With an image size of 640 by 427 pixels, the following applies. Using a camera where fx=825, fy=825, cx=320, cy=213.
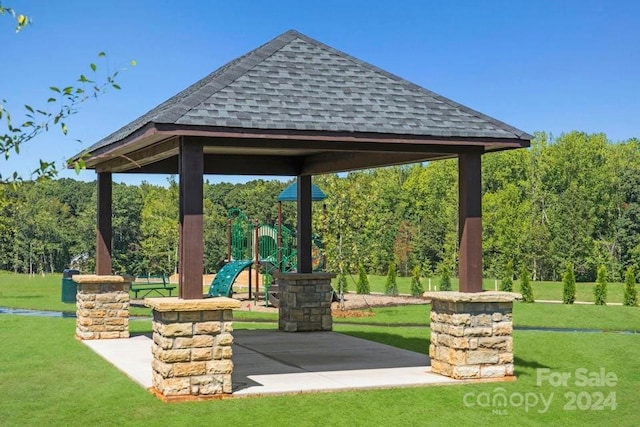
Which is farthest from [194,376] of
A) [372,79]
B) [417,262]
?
[417,262]

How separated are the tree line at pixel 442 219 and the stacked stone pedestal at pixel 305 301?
76.7 ft

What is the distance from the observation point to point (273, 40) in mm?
11953

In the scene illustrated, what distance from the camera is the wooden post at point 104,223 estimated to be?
15.3 m

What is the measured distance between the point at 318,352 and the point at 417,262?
3362 cm

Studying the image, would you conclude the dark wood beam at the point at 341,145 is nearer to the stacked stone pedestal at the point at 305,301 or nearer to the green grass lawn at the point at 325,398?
the green grass lawn at the point at 325,398

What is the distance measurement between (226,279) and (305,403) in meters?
13.9

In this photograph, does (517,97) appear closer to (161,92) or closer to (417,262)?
(417,262)

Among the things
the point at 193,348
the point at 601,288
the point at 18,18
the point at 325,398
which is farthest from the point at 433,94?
the point at 601,288

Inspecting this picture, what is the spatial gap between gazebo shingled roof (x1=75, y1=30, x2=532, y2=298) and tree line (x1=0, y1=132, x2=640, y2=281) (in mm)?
27875

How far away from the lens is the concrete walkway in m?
10.0

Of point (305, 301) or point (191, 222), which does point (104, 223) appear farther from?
point (191, 222)

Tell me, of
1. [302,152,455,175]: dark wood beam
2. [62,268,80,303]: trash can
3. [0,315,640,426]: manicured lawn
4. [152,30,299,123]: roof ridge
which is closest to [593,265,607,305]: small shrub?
[0,315,640,426]: manicured lawn

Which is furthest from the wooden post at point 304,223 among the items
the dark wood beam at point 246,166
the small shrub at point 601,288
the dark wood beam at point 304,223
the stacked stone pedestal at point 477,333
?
the small shrub at point 601,288

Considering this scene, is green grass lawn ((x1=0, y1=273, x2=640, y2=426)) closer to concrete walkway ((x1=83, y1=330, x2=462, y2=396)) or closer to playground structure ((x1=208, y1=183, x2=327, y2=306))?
concrete walkway ((x1=83, y1=330, x2=462, y2=396))
